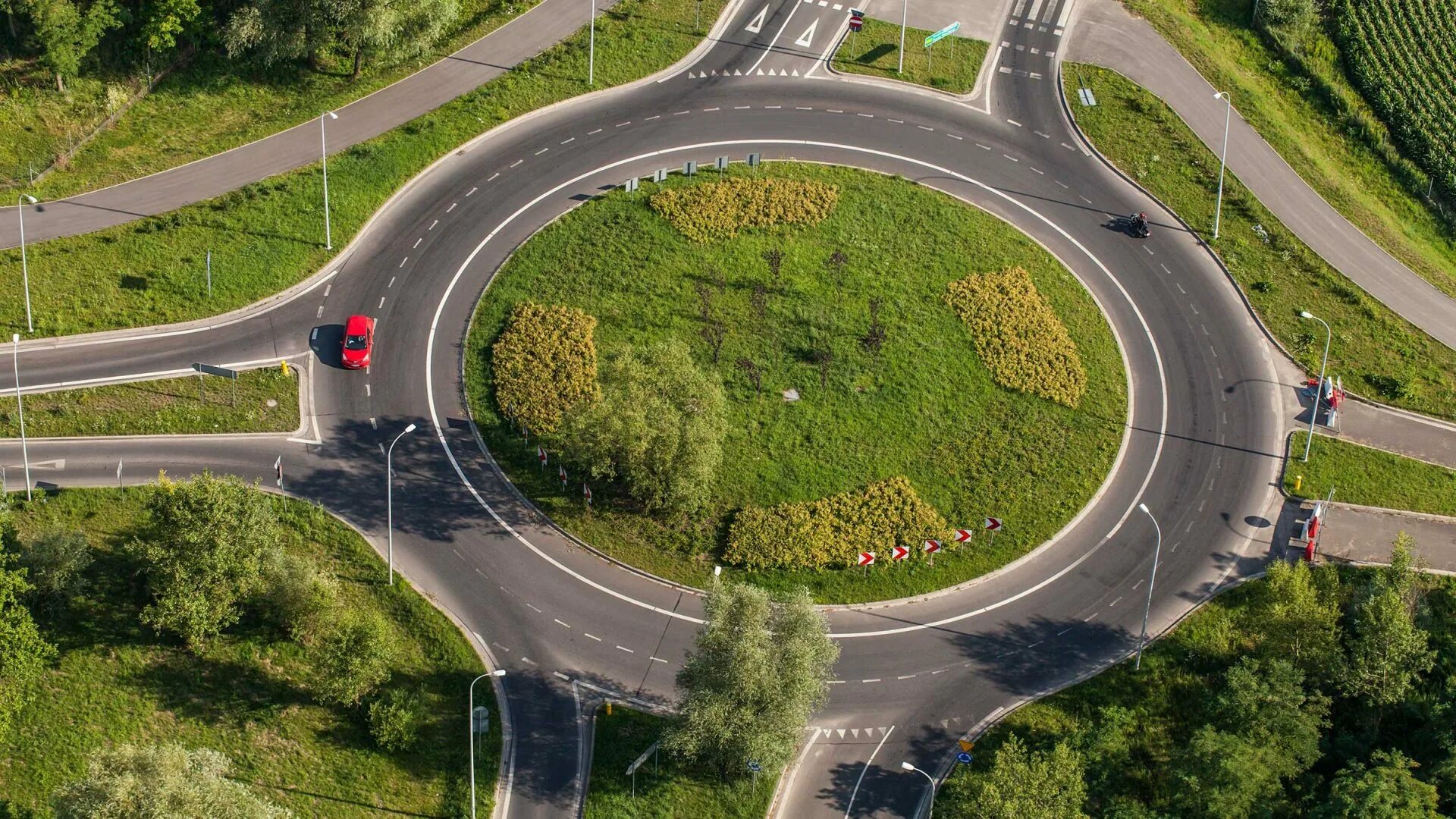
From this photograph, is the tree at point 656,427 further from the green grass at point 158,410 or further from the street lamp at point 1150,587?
the street lamp at point 1150,587

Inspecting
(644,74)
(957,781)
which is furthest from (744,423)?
(644,74)

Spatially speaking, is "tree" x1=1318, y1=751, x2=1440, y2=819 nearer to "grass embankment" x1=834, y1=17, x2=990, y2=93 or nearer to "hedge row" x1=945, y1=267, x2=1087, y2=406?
"hedge row" x1=945, y1=267, x2=1087, y2=406

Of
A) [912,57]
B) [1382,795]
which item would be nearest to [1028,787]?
[1382,795]

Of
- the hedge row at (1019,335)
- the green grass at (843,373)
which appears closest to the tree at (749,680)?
the green grass at (843,373)

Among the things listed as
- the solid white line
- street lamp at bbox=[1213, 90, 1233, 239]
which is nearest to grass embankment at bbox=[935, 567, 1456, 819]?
the solid white line

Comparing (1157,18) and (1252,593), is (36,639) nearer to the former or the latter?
(1252,593)

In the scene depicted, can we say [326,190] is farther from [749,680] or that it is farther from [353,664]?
[749,680]
